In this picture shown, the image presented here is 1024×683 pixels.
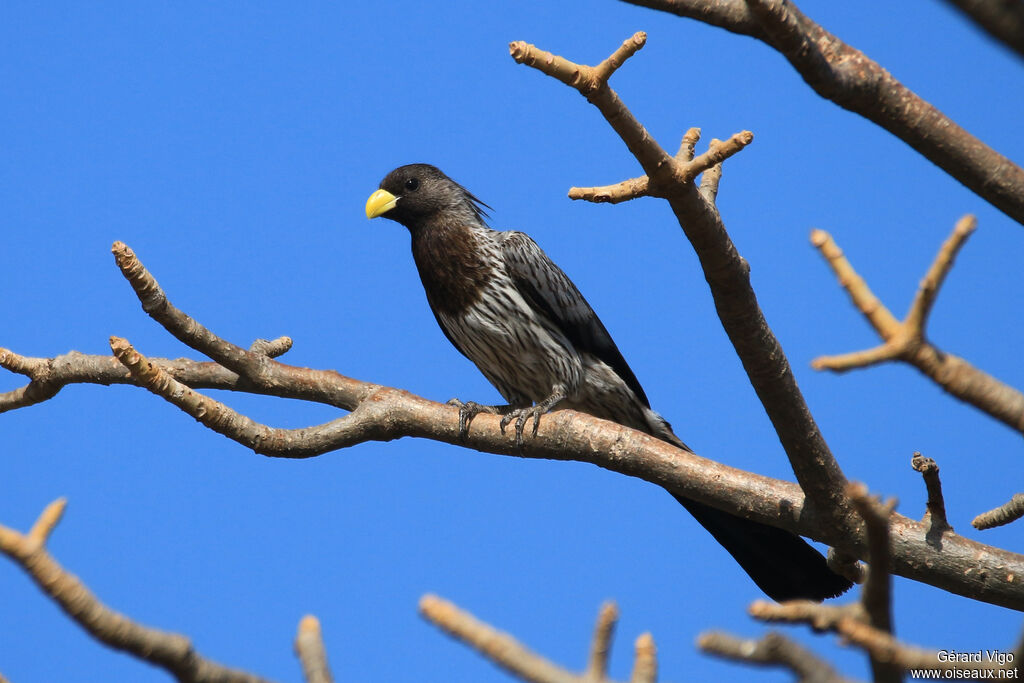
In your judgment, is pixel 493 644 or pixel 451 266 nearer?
pixel 493 644

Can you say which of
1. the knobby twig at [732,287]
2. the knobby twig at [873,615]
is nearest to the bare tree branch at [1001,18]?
the knobby twig at [873,615]

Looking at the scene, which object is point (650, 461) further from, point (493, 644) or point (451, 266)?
point (493, 644)

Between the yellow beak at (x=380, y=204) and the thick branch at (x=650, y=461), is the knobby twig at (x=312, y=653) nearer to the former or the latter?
the thick branch at (x=650, y=461)

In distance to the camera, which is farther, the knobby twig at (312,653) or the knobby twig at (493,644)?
the knobby twig at (312,653)

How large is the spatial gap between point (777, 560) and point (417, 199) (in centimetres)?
336

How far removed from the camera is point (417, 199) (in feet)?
22.1

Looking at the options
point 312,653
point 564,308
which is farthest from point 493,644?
point 564,308

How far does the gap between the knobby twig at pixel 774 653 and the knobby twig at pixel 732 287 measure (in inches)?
72.3

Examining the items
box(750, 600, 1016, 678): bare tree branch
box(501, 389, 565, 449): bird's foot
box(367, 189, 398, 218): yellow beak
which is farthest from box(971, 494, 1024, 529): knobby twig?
box(367, 189, 398, 218): yellow beak

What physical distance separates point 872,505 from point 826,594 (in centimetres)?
344

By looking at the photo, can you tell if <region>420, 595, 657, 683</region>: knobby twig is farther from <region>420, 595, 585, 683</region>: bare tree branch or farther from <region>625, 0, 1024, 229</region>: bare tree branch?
<region>625, 0, 1024, 229</region>: bare tree branch

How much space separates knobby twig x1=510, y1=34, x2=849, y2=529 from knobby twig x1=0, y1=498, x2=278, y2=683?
73.0 inches

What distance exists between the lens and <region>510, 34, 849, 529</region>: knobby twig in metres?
3.12

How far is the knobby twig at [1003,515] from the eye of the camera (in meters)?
4.24
